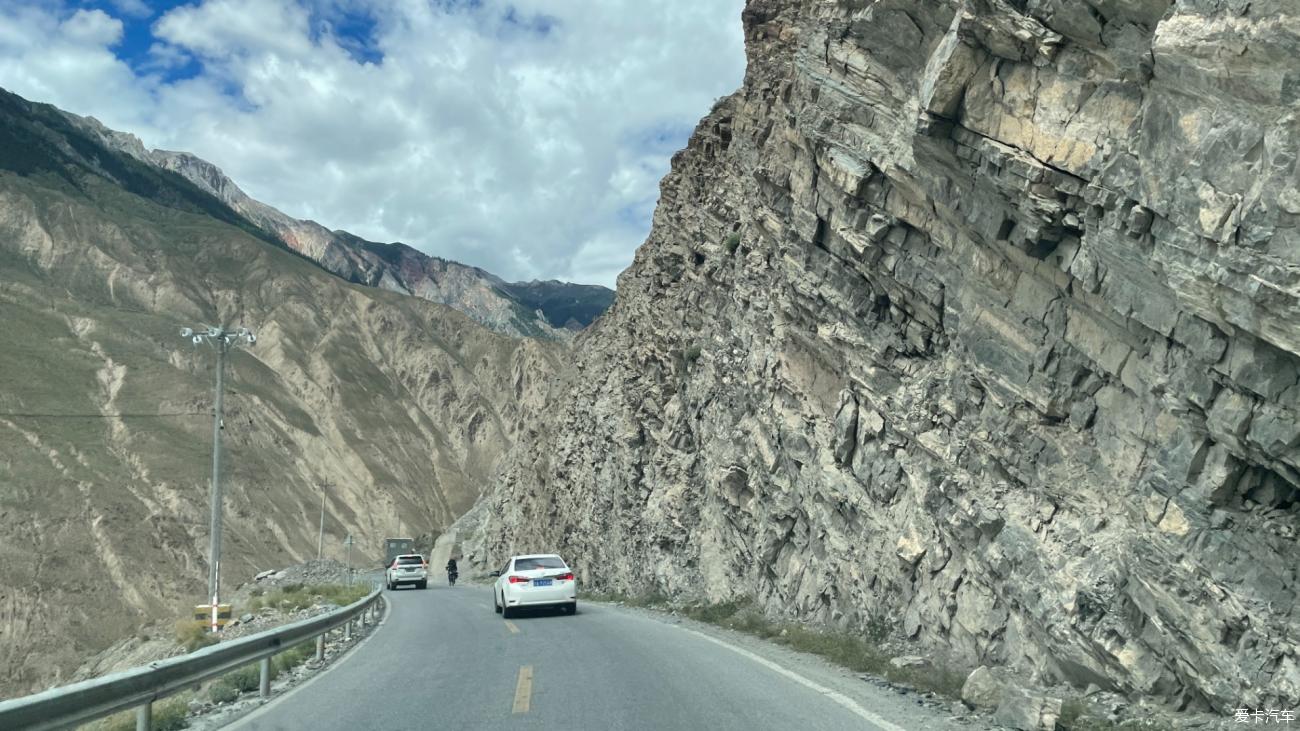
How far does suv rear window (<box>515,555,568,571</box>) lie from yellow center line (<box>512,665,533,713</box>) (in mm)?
9193

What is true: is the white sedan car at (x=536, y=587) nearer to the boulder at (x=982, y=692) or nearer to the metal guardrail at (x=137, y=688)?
the metal guardrail at (x=137, y=688)

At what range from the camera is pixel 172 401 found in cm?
8419

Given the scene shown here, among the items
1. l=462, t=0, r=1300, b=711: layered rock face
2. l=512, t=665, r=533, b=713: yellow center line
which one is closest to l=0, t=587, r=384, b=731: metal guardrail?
l=512, t=665, r=533, b=713: yellow center line

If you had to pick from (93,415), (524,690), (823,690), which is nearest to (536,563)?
(524,690)

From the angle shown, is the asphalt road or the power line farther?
the power line

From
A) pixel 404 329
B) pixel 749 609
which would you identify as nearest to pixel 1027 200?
pixel 749 609

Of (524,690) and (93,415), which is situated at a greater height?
(93,415)

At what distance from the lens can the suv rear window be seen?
21.0m

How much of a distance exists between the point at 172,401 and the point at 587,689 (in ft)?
280

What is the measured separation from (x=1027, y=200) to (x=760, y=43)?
18.4 m

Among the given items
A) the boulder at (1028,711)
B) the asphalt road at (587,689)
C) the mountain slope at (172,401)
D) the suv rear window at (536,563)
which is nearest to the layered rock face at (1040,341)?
the boulder at (1028,711)

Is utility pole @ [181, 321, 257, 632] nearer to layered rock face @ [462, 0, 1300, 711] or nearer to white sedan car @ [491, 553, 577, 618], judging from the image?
white sedan car @ [491, 553, 577, 618]

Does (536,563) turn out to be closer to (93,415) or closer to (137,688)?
(137,688)

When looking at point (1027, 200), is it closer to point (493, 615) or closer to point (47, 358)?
point (493, 615)
